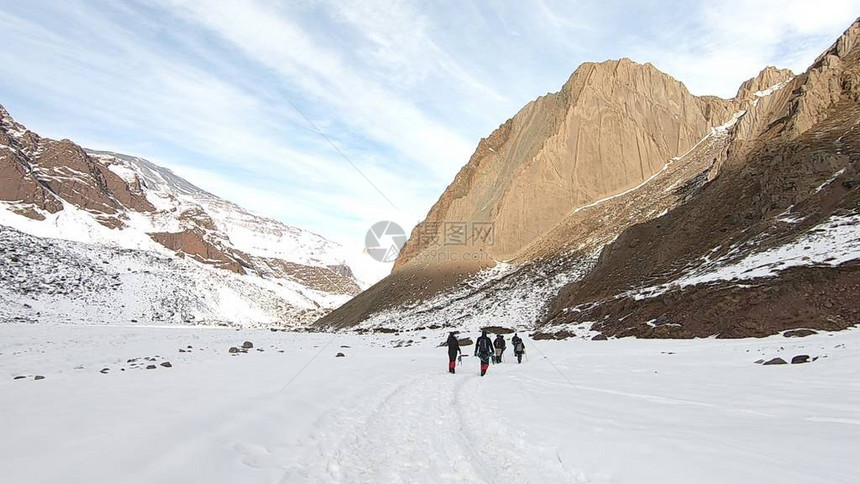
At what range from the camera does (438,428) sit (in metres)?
7.87

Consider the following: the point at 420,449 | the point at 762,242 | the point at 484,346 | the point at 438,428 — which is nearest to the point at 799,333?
the point at 762,242

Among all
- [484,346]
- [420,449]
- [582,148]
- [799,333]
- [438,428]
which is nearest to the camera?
[420,449]

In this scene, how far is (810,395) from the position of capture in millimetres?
8195

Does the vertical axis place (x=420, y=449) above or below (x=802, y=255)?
below

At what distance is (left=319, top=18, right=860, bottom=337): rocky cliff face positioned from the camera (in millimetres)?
24480

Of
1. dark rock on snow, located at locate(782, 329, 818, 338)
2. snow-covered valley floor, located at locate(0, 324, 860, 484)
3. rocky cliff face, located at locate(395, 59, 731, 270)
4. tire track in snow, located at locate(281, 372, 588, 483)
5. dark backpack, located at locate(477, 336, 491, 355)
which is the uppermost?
rocky cliff face, located at locate(395, 59, 731, 270)

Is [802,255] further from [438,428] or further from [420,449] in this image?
[420,449]

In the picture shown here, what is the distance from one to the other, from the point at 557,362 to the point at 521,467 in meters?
13.9

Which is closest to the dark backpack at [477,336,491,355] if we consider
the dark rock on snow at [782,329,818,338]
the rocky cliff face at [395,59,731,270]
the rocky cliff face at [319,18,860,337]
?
the rocky cliff face at [319,18,860,337]

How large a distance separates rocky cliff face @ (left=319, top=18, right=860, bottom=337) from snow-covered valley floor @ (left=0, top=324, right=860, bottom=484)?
39.2 ft

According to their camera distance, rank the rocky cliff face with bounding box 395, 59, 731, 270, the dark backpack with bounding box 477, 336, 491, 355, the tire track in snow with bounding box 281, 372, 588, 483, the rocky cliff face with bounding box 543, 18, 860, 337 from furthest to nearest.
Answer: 1. the rocky cliff face with bounding box 395, 59, 731, 270
2. the rocky cliff face with bounding box 543, 18, 860, 337
3. the dark backpack with bounding box 477, 336, 491, 355
4. the tire track in snow with bounding box 281, 372, 588, 483

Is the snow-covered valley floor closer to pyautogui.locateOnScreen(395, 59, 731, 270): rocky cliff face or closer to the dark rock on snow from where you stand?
the dark rock on snow

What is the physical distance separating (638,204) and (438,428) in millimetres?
55903

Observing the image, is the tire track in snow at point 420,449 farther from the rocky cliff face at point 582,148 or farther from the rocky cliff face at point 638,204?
the rocky cliff face at point 582,148
